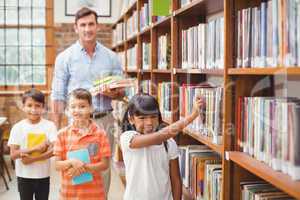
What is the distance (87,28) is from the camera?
3.19 m

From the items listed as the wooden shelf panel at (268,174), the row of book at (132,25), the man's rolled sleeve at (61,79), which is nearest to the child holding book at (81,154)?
the man's rolled sleeve at (61,79)

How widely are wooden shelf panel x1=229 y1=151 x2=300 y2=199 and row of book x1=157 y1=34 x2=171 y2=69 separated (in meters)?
1.54

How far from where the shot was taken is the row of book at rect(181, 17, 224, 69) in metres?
2.14

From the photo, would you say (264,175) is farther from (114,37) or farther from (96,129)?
(114,37)

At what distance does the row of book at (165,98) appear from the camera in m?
3.18

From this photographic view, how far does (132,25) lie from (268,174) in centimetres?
377

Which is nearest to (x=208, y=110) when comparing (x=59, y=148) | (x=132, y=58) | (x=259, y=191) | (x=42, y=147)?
(x=259, y=191)

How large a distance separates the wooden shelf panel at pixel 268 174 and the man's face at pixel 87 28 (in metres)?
1.72

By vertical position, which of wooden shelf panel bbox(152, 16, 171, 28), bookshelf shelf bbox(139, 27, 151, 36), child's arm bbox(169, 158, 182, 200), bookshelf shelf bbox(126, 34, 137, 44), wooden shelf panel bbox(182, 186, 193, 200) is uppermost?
bookshelf shelf bbox(126, 34, 137, 44)

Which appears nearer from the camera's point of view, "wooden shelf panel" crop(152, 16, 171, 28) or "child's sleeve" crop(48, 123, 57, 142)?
"child's sleeve" crop(48, 123, 57, 142)

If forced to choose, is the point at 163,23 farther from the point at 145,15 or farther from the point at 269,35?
the point at 269,35

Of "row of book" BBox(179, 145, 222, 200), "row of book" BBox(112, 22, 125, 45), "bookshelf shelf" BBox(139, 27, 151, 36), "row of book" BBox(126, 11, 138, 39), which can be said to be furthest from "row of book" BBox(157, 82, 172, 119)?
"row of book" BBox(112, 22, 125, 45)

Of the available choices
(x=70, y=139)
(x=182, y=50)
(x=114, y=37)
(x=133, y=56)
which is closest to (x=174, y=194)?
(x=70, y=139)

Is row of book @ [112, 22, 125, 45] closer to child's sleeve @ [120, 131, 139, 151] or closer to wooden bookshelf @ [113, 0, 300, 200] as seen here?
wooden bookshelf @ [113, 0, 300, 200]
